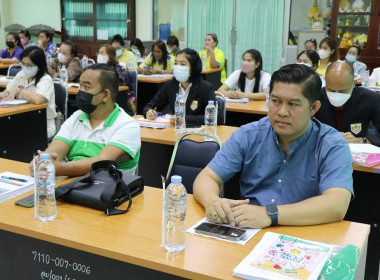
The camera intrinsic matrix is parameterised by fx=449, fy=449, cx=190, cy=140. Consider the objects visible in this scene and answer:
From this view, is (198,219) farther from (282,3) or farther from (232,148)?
(282,3)

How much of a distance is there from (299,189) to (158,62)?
223 inches

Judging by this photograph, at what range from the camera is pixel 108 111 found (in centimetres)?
260

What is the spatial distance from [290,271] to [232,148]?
2.70ft

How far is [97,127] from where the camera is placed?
8.36ft

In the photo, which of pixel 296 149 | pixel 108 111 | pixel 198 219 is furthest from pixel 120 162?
pixel 296 149

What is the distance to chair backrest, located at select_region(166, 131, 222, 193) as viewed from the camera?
249cm

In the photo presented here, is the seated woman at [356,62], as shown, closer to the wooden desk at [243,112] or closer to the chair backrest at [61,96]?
the wooden desk at [243,112]

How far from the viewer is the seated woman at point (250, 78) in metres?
5.04

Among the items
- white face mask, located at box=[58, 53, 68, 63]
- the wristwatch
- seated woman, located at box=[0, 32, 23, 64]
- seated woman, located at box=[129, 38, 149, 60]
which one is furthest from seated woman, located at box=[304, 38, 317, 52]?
the wristwatch

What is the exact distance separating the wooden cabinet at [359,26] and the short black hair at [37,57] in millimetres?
5758

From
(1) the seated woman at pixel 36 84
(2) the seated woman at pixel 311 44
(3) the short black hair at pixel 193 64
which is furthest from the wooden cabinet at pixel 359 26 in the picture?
(1) the seated woman at pixel 36 84

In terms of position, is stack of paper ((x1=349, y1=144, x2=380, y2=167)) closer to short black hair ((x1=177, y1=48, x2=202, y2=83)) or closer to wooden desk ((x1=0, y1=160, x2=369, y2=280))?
wooden desk ((x1=0, y1=160, x2=369, y2=280))

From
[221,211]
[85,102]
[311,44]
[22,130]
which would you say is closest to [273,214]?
[221,211]

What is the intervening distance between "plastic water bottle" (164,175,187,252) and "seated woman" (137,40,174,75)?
550cm
